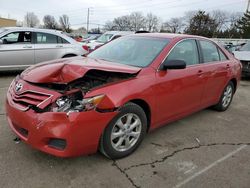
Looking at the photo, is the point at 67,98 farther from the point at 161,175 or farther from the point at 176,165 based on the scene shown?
the point at 176,165

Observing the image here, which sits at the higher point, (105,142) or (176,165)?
(105,142)

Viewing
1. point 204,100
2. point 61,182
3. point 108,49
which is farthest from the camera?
point 204,100

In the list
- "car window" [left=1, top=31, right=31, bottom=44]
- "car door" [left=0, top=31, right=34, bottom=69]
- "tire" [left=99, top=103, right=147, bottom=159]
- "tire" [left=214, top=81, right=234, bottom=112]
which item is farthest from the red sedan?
"car window" [left=1, top=31, right=31, bottom=44]

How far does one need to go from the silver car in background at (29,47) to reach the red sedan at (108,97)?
170 inches

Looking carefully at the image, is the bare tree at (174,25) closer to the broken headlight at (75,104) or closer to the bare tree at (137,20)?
the bare tree at (137,20)

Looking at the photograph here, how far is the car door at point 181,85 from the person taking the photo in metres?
3.47

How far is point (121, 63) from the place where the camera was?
3.55 m

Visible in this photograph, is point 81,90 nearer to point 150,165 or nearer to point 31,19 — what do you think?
point 150,165

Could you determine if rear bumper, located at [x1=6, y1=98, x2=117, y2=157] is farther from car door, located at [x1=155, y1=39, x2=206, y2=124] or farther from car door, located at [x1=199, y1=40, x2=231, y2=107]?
car door, located at [x1=199, y1=40, x2=231, y2=107]

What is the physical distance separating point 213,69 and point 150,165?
233cm

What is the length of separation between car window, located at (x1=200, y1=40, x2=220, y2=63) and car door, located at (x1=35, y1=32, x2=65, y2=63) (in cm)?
522

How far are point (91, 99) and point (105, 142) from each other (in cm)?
57

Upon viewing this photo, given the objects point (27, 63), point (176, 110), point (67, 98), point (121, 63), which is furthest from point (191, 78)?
point (27, 63)

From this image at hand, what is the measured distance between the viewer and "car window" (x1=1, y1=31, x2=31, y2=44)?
7474 millimetres
